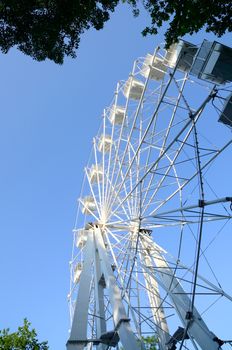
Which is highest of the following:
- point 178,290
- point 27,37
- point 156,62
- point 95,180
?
point 156,62

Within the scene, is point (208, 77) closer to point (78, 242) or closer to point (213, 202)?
point (213, 202)

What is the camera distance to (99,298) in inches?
548

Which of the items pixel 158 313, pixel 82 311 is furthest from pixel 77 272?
pixel 82 311

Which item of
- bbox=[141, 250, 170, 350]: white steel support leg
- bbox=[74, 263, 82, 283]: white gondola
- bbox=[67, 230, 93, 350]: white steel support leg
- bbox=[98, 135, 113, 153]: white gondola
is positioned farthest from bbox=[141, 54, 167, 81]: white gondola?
bbox=[74, 263, 82, 283]: white gondola

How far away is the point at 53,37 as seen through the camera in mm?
8883

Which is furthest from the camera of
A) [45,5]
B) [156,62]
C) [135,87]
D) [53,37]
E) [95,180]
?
[95,180]

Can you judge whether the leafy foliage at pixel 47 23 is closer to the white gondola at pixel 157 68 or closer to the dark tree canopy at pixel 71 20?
the dark tree canopy at pixel 71 20

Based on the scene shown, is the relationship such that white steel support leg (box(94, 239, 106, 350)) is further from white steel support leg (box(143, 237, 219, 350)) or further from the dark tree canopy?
the dark tree canopy

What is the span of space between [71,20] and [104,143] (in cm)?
1453

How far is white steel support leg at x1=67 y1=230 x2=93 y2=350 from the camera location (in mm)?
11789

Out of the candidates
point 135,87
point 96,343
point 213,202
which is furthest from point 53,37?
point 135,87

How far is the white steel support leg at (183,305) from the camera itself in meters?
11.7

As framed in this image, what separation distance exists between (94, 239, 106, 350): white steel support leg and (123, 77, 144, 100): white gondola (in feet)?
28.5

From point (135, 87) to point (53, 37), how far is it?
11971 mm
